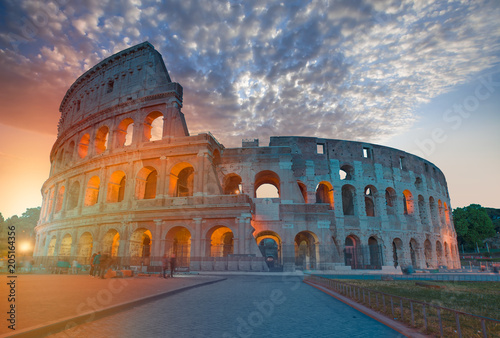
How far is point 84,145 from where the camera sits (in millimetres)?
33094

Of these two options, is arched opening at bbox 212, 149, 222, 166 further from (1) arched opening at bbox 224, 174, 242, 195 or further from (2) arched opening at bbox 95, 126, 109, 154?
(2) arched opening at bbox 95, 126, 109, 154

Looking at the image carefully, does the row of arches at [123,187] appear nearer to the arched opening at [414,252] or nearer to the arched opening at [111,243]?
the arched opening at [111,243]

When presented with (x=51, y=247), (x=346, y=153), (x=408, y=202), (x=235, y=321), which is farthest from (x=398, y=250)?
(x=51, y=247)

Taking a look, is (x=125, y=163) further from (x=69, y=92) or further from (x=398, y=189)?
(x=398, y=189)

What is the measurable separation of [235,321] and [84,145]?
3359cm

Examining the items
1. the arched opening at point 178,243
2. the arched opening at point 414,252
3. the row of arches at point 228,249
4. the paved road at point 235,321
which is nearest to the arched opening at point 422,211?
the row of arches at point 228,249

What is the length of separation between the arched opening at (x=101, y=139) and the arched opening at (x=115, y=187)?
4.43 metres

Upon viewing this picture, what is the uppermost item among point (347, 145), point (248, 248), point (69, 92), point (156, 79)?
point (69, 92)

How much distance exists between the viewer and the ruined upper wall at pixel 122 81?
29422 mm

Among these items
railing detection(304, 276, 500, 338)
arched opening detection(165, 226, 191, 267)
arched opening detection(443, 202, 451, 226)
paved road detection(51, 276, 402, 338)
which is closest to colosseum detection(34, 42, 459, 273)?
arched opening detection(165, 226, 191, 267)

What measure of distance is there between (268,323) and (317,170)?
1043 inches

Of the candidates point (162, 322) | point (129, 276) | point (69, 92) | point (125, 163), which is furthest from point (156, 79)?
point (162, 322)

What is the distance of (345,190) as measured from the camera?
34406 millimetres

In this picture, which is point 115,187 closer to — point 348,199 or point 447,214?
point 348,199
